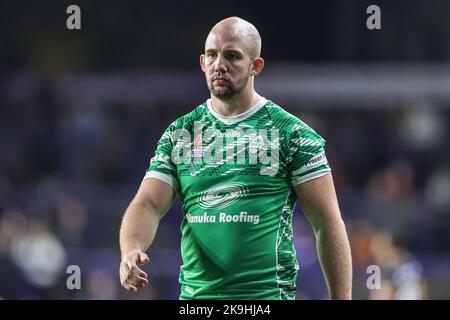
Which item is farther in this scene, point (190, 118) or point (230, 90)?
point (190, 118)

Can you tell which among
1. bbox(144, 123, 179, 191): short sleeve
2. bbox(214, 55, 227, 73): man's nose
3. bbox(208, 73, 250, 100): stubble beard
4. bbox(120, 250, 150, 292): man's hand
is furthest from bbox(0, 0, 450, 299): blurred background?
bbox(120, 250, 150, 292): man's hand

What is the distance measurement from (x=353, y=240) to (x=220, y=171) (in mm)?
9388

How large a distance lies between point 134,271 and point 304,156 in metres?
1.04

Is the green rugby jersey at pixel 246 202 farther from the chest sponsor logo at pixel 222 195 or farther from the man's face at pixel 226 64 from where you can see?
the man's face at pixel 226 64

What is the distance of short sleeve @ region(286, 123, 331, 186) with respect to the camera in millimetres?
5844

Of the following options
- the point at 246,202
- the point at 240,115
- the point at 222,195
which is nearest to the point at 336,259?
the point at 246,202

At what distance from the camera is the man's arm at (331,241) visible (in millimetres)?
5770

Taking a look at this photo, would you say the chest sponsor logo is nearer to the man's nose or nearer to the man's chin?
the man's chin

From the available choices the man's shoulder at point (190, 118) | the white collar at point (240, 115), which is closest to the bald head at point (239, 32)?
the white collar at point (240, 115)

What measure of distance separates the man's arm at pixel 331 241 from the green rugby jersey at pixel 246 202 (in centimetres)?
11

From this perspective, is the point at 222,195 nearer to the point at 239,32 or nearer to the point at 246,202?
the point at 246,202

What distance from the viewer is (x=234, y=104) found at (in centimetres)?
602

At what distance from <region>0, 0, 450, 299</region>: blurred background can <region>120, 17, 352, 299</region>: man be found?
31.7 feet

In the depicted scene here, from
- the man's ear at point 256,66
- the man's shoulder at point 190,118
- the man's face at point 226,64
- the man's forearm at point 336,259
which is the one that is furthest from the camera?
the man's shoulder at point 190,118
